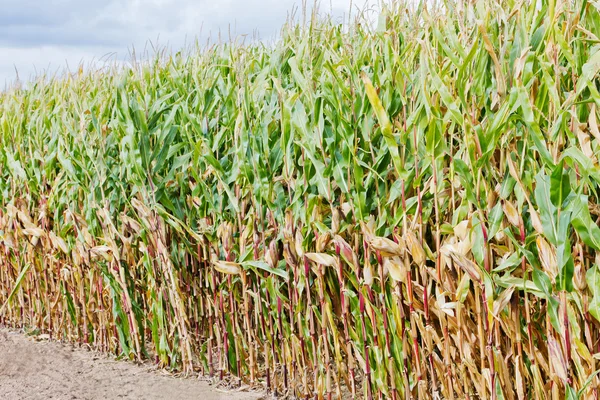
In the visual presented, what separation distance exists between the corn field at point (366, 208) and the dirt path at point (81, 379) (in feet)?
0.56

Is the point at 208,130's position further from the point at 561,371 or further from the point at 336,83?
the point at 561,371

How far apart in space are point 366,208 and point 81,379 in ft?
8.45

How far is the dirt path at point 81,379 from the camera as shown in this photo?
4.05 m

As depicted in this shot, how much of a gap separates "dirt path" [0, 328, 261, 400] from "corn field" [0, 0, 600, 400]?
0.56 feet

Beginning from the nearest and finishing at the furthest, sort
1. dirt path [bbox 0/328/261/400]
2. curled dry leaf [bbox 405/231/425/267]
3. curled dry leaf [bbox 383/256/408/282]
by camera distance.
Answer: curled dry leaf [bbox 405/231/425/267], curled dry leaf [bbox 383/256/408/282], dirt path [bbox 0/328/261/400]

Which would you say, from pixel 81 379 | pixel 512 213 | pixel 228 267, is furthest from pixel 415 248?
pixel 81 379

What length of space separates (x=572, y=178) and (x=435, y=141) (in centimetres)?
57

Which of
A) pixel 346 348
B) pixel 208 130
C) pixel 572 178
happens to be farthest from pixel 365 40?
pixel 346 348

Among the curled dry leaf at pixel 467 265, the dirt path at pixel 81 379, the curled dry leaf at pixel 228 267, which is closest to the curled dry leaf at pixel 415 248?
the curled dry leaf at pixel 467 265

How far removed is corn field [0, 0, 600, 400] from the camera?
104 inches

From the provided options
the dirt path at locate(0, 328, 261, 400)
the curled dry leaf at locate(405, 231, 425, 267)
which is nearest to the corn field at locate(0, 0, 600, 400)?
the curled dry leaf at locate(405, 231, 425, 267)

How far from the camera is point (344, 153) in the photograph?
310 centimetres

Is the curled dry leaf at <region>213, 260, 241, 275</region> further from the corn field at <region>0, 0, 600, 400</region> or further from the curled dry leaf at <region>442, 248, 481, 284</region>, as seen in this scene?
the curled dry leaf at <region>442, 248, 481, 284</region>

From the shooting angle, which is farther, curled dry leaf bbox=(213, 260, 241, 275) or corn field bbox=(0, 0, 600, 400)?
curled dry leaf bbox=(213, 260, 241, 275)
